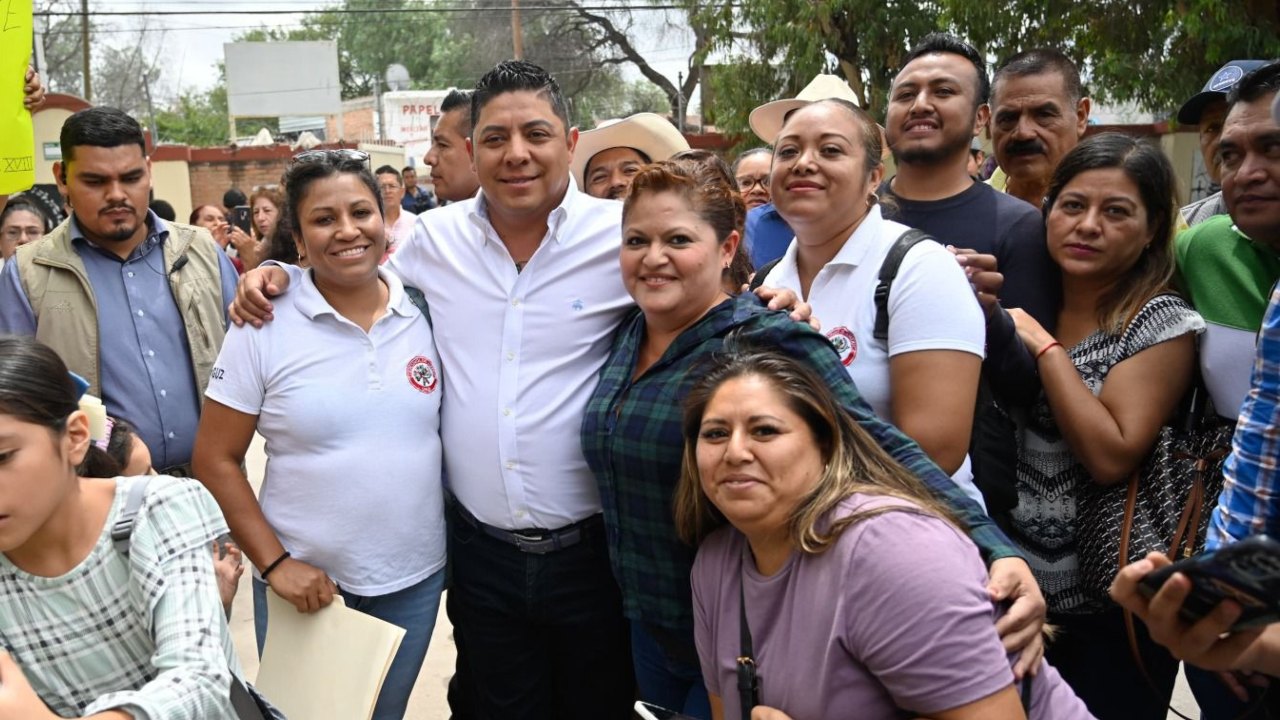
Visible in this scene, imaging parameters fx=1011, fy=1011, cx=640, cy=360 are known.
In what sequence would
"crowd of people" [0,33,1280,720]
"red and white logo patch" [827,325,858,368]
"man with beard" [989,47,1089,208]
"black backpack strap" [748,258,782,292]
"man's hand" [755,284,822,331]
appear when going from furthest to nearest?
1. "man with beard" [989,47,1089,208]
2. "black backpack strap" [748,258,782,292]
3. "red and white logo patch" [827,325,858,368]
4. "man's hand" [755,284,822,331]
5. "crowd of people" [0,33,1280,720]

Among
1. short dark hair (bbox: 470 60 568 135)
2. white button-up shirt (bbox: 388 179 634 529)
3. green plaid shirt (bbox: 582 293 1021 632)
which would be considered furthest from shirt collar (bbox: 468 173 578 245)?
green plaid shirt (bbox: 582 293 1021 632)

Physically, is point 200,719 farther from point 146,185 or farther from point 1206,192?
point 1206,192

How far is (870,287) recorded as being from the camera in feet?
7.63

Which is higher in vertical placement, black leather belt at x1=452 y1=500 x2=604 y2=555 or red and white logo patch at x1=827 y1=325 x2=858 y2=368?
red and white logo patch at x1=827 y1=325 x2=858 y2=368

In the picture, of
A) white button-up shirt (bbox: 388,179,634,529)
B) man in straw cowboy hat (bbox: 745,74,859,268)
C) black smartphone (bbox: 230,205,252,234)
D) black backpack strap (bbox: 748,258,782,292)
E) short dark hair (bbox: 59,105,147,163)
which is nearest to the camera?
white button-up shirt (bbox: 388,179,634,529)

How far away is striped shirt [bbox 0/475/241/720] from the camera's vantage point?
1861 millimetres

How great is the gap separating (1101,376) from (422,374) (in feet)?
5.56

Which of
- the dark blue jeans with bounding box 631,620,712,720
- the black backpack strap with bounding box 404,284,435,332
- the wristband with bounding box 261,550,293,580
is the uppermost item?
the black backpack strap with bounding box 404,284,435,332

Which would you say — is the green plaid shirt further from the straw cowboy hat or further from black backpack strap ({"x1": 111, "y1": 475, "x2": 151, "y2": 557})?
the straw cowboy hat

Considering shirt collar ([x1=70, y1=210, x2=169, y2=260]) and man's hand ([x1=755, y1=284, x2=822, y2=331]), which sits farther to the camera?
shirt collar ([x1=70, y1=210, x2=169, y2=260])

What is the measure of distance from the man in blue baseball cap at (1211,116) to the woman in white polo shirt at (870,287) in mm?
984

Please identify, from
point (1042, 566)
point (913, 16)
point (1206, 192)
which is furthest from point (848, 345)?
point (1206, 192)

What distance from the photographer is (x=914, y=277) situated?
7.38 feet

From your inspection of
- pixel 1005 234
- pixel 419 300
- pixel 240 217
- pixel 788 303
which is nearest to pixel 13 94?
pixel 419 300
